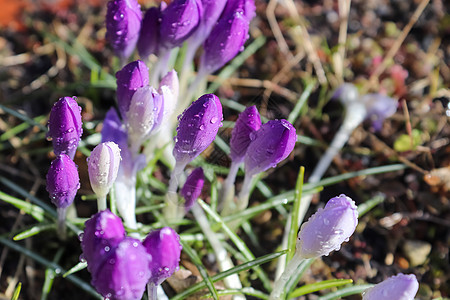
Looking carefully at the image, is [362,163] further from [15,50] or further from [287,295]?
[15,50]

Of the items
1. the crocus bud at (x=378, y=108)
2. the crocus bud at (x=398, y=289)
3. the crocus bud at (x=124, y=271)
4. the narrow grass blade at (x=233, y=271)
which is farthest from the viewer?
the crocus bud at (x=378, y=108)

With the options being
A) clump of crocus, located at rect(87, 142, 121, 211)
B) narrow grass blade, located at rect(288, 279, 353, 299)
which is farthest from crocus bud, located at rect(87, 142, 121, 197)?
narrow grass blade, located at rect(288, 279, 353, 299)

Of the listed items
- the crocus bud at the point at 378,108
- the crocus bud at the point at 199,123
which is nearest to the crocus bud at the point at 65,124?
the crocus bud at the point at 199,123

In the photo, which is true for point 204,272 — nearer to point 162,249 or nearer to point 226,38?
point 162,249

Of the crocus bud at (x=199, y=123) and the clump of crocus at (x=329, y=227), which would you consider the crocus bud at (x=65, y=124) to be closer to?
the crocus bud at (x=199, y=123)

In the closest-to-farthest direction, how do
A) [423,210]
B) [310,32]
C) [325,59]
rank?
1. [423,210]
2. [325,59]
3. [310,32]

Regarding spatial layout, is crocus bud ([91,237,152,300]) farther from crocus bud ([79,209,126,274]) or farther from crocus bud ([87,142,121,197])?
crocus bud ([87,142,121,197])

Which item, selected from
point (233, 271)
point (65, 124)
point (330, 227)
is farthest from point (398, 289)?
point (65, 124)

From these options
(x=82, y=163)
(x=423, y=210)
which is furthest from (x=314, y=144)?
(x=82, y=163)
